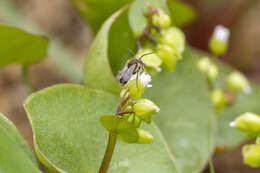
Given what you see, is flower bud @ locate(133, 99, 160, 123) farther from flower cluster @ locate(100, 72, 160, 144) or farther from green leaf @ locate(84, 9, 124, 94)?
green leaf @ locate(84, 9, 124, 94)

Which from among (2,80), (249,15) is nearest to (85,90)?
(2,80)

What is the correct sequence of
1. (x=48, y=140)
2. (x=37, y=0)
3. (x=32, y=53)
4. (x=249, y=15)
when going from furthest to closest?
(x=249, y=15), (x=37, y=0), (x=32, y=53), (x=48, y=140)

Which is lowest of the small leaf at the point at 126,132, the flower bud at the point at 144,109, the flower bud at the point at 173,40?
the small leaf at the point at 126,132

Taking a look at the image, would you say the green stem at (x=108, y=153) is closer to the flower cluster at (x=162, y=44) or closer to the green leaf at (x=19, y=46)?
the flower cluster at (x=162, y=44)

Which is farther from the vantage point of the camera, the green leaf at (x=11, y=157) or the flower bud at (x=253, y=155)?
the flower bud at (x=253, y=155)

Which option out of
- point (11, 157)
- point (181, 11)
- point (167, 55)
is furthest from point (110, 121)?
point (181, 11)

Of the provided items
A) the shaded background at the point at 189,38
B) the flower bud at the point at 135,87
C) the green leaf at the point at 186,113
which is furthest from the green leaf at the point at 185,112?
the shaded background at the point at 189,38

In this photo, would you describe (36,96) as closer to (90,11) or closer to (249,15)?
(90,11)
